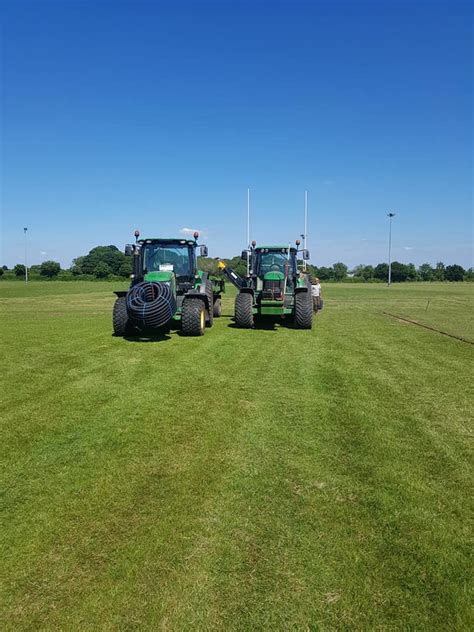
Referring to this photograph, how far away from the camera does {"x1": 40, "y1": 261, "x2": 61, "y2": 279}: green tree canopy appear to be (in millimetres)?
78938

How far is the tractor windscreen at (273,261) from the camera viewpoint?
45.2ft

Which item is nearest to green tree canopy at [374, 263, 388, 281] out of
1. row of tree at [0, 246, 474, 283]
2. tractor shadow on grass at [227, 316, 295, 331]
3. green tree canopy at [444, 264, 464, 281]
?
row of tree at [0, 246, 474, 283]

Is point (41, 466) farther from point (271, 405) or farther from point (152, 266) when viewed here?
point (152, 266)

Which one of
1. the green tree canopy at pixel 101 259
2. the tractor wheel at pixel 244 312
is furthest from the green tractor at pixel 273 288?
the green tree canopy at pixel 101 259

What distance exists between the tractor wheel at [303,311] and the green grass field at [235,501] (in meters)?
5.14

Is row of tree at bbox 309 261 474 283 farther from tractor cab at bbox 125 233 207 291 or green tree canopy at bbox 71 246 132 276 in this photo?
tractor cab at bbox 125 233 207 291

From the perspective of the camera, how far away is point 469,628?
2.27m

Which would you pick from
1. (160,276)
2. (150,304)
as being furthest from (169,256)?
(150,304)

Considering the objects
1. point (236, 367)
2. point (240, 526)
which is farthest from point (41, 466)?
point (236, 367)

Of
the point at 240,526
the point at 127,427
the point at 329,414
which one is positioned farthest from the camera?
the point at 329,414

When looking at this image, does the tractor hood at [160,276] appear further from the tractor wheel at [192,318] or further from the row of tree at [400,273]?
the row of tree at [400,273]

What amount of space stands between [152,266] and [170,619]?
10.1 meters

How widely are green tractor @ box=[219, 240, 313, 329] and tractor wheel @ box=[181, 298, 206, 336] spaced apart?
6.40 ft

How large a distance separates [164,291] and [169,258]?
7.03 ft
